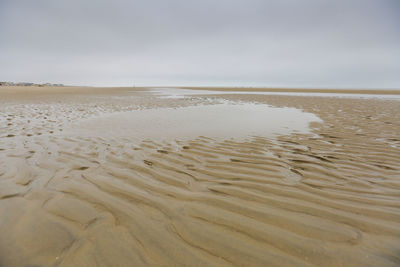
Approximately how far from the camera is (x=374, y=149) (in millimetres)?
4379

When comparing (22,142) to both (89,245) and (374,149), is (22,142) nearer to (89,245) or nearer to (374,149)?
(89,245)

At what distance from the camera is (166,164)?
356 centimetres

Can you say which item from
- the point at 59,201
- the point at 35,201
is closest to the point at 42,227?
the point at 59,201

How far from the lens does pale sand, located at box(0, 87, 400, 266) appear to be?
Result: 63.6 inches

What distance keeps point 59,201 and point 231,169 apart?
250 centimetres

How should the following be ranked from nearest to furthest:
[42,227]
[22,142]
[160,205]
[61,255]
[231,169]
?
[61,255]
[42,227]
[160,205]
[231,169]
[22,142]

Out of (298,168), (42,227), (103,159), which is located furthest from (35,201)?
(298,168)

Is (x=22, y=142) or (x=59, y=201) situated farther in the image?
(x=22, y=142)

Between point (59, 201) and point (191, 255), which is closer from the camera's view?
point (191, 255)

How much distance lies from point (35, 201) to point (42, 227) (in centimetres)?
63

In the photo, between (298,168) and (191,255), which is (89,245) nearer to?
(191,255)

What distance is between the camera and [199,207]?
2246 millimetres

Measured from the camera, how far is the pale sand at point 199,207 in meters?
1.62

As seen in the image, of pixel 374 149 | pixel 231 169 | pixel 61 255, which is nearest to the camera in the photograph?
pixel 61 255
